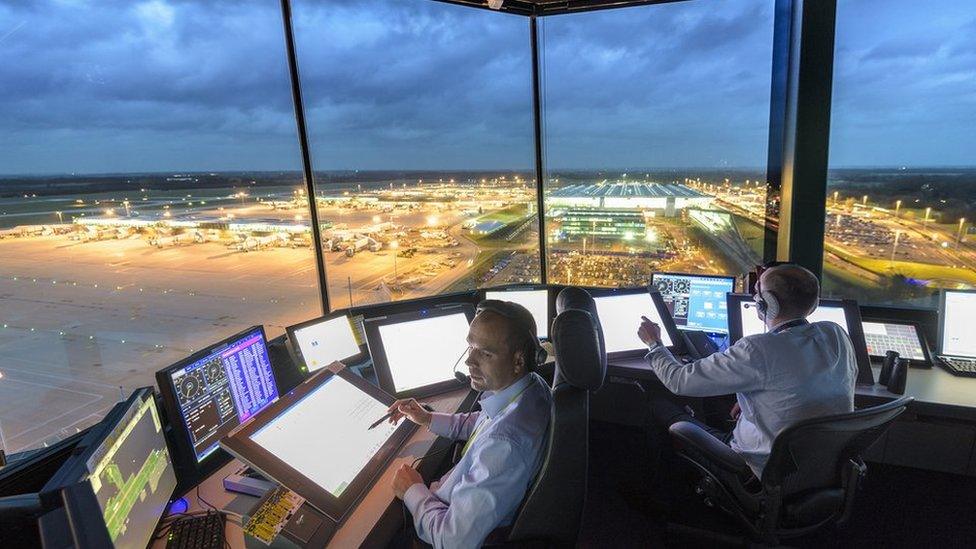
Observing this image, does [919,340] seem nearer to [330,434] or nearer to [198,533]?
[330,434]

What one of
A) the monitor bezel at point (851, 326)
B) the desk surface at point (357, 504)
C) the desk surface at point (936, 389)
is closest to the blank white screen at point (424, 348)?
the desk surface at point (357, 504)

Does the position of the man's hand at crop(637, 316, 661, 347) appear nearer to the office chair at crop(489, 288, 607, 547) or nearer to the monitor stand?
the office chair at crop(489, 288, 607, 547)

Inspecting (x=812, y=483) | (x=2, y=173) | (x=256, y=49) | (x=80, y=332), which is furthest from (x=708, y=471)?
(x=80, y=332)

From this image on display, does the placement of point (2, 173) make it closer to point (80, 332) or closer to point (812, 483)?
point (80, 332)

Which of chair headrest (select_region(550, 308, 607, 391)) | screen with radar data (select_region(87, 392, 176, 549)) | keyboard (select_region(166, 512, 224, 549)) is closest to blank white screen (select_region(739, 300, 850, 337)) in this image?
Result: chair headrest (select_region(550, 308, 607, 391))

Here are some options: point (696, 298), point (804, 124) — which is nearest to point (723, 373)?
point (696, 298)

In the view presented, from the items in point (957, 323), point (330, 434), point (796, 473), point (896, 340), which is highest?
point (330, 434)
